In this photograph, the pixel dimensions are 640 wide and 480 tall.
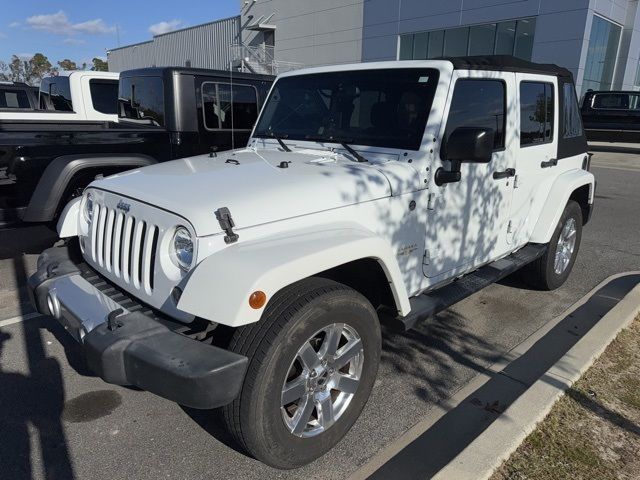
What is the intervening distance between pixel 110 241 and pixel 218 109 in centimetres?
360

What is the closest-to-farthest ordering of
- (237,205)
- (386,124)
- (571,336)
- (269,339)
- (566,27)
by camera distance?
(269,339) → (237,205) → (386,124) → (571,336) → (566,27)

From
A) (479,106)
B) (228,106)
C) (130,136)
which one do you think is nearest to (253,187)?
(479,106)

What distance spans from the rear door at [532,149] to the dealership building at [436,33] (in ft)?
47.5

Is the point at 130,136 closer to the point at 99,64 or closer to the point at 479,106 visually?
the point at 479,106

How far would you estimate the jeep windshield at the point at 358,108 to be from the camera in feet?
10.6

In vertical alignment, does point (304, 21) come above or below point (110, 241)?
above

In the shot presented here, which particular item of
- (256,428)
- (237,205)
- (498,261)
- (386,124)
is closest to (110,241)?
(237,205)

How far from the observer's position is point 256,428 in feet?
7.33

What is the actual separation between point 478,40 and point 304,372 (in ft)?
76.7

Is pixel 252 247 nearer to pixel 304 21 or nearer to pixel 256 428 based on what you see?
pixel 256 428

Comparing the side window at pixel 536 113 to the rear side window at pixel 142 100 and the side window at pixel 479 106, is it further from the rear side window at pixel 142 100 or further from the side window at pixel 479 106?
the rear side window at pixel 142 100

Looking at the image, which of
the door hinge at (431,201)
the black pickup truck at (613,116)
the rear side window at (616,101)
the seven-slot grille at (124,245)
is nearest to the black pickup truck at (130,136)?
the seven-slot grille at (124,245)

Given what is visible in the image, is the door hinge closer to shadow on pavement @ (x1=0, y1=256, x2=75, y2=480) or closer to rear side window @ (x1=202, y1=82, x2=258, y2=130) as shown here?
shadow on pavement @ (x1=0, y1=256, x2=75, y2=480)

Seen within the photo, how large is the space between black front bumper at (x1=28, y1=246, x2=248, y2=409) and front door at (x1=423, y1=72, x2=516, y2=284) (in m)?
1.65
